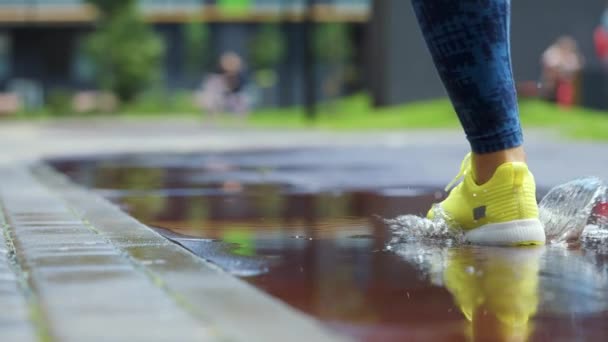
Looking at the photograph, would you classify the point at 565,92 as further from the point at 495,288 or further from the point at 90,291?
the point at 90,291

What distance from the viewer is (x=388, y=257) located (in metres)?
4.01

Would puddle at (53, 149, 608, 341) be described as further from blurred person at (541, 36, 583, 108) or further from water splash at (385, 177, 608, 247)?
blurred person at (541, 36, 583, 108)

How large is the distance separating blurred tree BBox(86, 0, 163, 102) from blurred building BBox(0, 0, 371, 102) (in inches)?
248

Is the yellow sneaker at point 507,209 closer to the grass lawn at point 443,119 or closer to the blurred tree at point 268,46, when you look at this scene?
the grass lawn at point 443,119

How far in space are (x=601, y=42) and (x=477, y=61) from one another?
2734 cm

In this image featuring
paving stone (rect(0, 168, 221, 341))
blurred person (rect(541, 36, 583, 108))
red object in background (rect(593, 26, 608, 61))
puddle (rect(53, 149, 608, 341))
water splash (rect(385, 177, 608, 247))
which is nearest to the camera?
paving stone (rect(0, 168, 221, 341))

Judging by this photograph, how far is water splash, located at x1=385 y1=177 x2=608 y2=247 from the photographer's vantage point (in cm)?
438

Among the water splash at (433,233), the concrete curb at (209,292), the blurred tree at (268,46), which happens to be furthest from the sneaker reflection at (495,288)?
the blurred tree at (268,46)

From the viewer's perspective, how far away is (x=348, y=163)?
10.6 metres

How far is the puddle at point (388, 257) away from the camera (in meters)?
2.87

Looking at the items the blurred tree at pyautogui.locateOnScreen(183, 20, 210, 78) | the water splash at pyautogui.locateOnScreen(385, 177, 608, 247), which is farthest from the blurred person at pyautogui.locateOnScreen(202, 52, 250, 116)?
the water splash at pyautogui.locateOnScreen(385, 177, 608, 247)

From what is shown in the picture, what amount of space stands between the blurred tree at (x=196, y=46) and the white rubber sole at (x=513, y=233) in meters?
44.7

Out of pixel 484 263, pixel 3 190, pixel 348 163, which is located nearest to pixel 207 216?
pixel 3 190

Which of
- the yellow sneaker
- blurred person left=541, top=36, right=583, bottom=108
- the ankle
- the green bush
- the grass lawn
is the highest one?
the ankle
